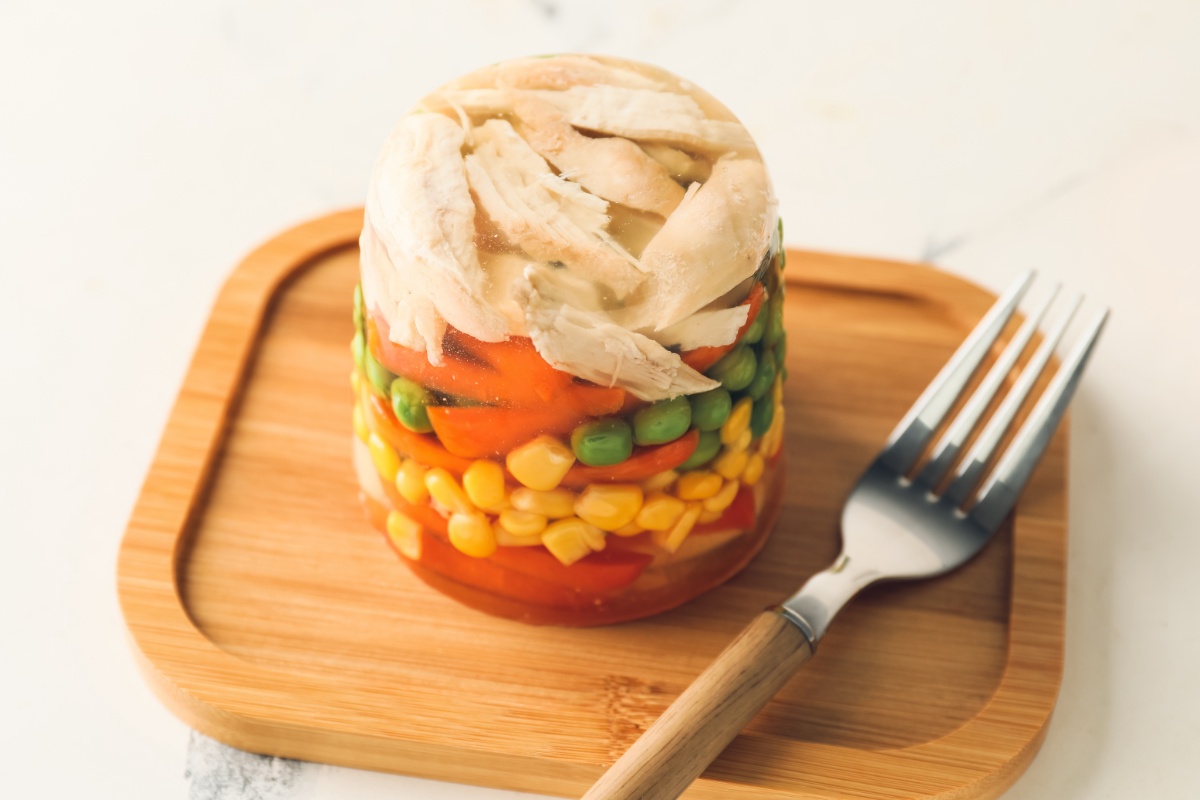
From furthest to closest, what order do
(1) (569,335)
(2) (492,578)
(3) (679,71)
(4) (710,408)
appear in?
(3) (679,71) < (2) (492,578) < (4) (710,408) < (1) (569,335)

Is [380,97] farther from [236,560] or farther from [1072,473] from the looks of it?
[1072,473]

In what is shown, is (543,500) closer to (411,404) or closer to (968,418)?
(411,404)

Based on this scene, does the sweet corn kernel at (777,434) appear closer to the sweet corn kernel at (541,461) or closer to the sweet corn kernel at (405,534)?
the sweet corn kernel at (541,461)

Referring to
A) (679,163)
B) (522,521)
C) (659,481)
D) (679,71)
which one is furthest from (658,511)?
(679,71)

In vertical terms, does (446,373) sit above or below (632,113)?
below

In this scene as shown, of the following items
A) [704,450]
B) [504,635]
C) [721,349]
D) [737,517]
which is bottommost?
[504,635]

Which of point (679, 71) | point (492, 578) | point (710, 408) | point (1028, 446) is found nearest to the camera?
point (710, 408)

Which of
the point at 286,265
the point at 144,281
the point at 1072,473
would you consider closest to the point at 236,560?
the point at 286,265

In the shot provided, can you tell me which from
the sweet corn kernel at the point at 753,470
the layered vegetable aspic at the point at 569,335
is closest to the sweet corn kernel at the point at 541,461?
the layered vegetable aspic at the point at 569,335
